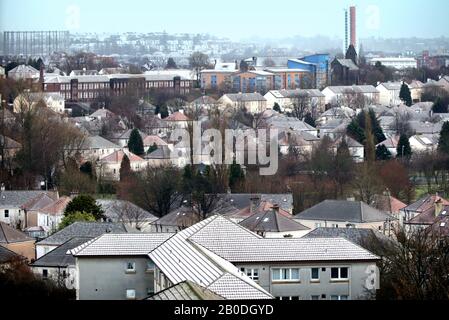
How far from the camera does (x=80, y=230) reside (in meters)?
10.0

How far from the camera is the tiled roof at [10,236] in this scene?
420 inches

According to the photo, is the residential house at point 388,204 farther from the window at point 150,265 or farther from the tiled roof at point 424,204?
the window at point 150,265

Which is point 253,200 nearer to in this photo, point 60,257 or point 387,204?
point 387,204

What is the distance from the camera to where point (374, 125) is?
20828mm

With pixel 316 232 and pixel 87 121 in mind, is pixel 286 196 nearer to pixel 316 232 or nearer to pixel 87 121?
pixel 316 232

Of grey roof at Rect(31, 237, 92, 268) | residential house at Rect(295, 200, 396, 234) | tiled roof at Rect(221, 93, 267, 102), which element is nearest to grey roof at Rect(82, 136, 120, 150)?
residential house at Rect(295, 200, 396, 234)

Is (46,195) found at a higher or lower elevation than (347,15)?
lower

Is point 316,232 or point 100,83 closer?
point 316,232

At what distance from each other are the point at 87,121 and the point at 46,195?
9539mm

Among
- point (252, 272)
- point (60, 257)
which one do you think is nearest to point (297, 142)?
point (60, 257)

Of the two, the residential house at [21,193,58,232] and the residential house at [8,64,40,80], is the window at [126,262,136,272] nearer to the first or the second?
the residential house at [21,193,58,232]

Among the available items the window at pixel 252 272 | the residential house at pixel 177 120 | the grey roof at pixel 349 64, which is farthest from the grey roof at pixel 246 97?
the window at pixel 252 272
